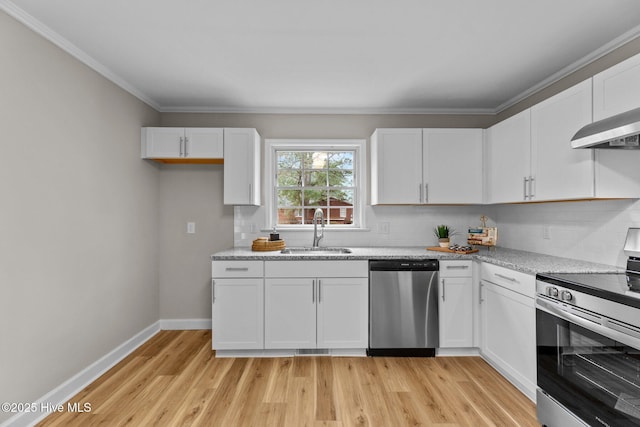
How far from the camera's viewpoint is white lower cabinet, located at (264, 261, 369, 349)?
3062mm

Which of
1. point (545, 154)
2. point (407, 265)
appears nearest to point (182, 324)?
point (407, 265)

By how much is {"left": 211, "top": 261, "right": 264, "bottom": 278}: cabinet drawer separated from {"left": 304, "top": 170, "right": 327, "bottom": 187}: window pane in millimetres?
1284

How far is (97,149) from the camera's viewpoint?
2.75m

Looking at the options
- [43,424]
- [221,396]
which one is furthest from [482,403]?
[43,424]

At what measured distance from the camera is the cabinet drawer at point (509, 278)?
230 cm

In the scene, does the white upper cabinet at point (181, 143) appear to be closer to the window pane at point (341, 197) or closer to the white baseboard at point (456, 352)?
the window pane at point (341, 197)

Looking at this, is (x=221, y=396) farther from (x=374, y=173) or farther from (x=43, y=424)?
(x=374, y=173)

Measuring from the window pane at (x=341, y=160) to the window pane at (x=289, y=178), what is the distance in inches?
16.1

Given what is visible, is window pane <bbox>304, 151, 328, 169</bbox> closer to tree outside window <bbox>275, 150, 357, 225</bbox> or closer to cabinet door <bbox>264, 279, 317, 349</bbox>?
tree outside window <bbox>275, 150, 357, 225</bbox>

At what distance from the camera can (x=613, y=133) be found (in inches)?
71.7

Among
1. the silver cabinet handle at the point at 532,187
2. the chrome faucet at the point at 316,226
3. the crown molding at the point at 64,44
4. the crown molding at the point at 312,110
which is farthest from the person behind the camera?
the crown molding at the point at 312,110

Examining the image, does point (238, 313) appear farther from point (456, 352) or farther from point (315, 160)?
point (456, 352)

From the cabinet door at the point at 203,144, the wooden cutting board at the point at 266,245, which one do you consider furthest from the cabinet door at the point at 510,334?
the cabinet door at the point at 203,144

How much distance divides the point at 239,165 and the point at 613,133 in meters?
2.95
